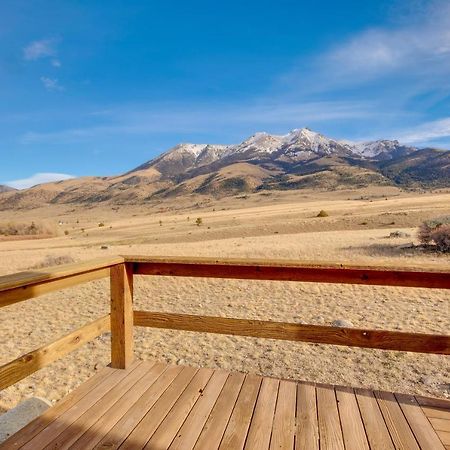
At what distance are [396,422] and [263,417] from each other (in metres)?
1.11

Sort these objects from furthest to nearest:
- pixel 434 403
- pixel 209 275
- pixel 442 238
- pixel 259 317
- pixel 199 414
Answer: pixel 442 238 < pixel 259 317 < pixel 209 275 < pixel 434 403 < pixel 199 414

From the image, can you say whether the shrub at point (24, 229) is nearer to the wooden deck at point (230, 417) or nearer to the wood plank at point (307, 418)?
the wooden deck at point (230, 417)

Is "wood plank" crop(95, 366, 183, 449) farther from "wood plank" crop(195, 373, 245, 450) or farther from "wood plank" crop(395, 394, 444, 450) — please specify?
"wood plank" crop(395, 394, 444, 450)

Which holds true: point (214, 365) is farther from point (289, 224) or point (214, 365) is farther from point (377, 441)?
point (289, 224)

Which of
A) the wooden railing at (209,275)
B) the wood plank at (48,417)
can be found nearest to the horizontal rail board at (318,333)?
the wooden railing at (209,275)

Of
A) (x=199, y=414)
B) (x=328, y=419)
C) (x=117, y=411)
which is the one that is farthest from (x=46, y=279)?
(x=328, y=419)

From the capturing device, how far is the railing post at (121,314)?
4.23 meters

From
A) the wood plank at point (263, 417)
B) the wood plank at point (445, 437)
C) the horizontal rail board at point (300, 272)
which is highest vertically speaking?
the horizontal rail board at point (300, 272)

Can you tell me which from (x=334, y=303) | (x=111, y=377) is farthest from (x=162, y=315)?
(x=334, y=303)

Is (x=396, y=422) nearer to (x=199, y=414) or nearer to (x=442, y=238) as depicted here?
(x=199, y=414)

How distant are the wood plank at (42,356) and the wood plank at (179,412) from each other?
1.07m

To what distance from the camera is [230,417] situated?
338cm

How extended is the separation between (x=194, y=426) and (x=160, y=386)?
0.79 m

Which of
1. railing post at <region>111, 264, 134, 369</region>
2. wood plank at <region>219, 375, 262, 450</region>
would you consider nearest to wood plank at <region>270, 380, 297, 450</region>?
wood plank at <region>219, 375, 262, 450</region>
